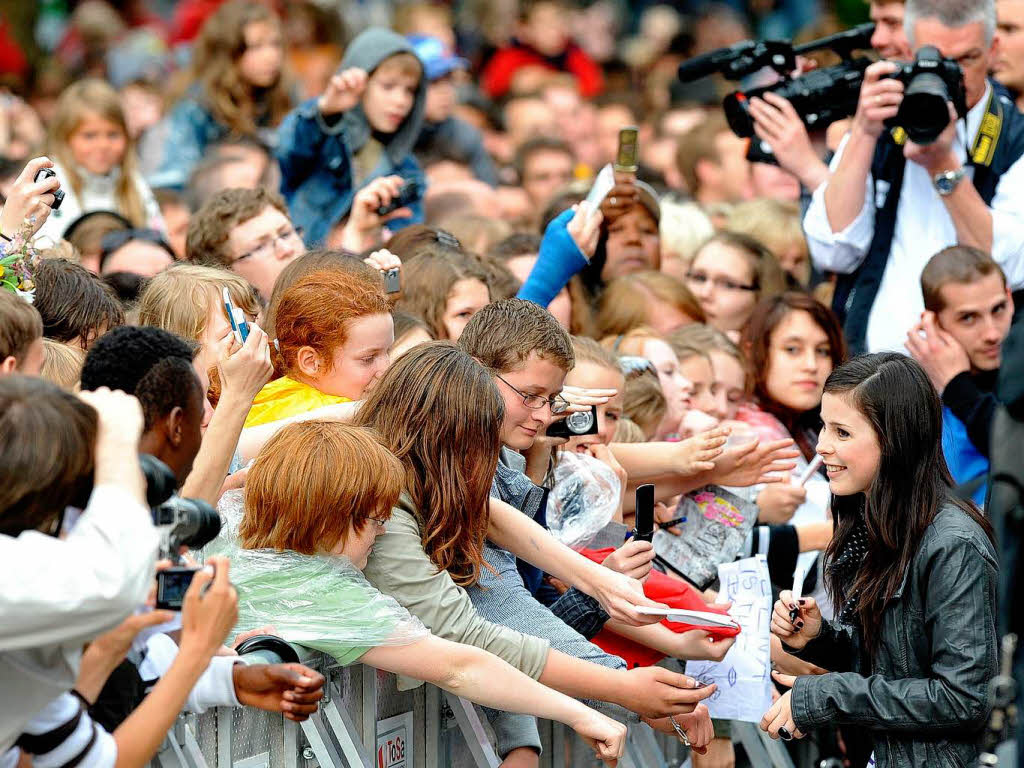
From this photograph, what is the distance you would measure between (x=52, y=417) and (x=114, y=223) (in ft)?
11.7

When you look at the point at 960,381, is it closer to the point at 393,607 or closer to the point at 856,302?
the point at 856,302

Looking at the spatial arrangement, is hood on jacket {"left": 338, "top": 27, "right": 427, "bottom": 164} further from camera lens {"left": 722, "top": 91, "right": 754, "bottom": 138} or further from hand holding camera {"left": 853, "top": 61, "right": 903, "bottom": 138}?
hand holding camera {"left": 853, "top": 61, "right": 903, "bottom": 138}

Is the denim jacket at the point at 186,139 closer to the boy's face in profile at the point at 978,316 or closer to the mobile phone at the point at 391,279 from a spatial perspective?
the mobile phone at the point at 391,279

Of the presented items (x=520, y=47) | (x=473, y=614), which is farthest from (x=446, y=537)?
(x=520, y=47)

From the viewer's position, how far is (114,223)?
19.0 feet

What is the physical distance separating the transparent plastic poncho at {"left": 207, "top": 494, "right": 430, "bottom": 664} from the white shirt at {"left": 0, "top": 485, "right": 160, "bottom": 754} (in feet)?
2.41

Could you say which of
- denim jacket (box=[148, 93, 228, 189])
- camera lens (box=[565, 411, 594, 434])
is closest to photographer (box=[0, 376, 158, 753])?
camera lens (box=[565, 411, 594, 434])

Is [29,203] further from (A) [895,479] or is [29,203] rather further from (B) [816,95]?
(B) [816,95]

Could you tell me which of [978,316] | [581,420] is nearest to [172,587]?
[581,420]

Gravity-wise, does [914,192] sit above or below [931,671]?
above

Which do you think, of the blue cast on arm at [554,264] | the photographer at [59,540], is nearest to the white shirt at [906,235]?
the blue cast on arm at [554,264]

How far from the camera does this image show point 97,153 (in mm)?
6867

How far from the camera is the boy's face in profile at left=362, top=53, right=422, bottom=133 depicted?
635 cm

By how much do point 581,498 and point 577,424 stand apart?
27cm
